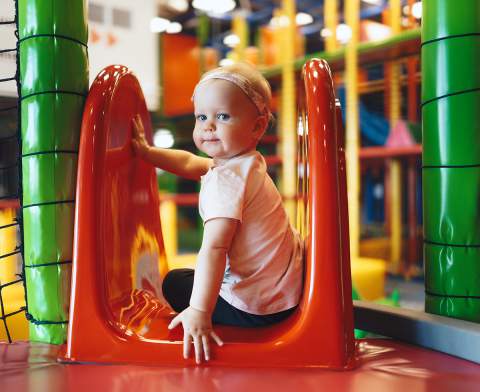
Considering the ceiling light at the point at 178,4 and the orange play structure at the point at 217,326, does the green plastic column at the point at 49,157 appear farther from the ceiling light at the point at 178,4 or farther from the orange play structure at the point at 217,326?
the ceiling light at the point at 178,4

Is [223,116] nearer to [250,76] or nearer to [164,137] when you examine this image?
[250,76]

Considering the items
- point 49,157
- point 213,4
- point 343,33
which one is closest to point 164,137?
point 213,4

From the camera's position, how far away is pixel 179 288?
932 millimetres

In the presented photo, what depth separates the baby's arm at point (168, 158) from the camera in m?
1.01

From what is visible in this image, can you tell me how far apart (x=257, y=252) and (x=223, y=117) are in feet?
0.74

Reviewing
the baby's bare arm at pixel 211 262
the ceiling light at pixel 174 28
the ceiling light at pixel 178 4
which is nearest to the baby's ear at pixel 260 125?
the baby's bare arm at pixel 211 262

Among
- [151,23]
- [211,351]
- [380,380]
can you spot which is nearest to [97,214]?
[211,351]

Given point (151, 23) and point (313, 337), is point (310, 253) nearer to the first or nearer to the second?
point (313, 337)

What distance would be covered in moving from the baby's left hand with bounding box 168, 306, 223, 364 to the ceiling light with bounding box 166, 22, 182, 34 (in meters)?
6.96

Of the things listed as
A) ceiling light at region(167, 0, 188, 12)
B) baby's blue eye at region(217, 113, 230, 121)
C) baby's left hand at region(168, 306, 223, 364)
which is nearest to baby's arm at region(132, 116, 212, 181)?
baby's blue eye at region(217, 113, 230, 121)

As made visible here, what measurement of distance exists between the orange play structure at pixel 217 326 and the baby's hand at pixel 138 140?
2.8 inches

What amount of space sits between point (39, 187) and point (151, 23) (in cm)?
387

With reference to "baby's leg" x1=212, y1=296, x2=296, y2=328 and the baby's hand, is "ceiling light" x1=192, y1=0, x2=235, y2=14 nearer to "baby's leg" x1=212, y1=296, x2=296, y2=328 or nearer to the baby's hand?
the baby's hand

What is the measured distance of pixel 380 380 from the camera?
2.39 ft
